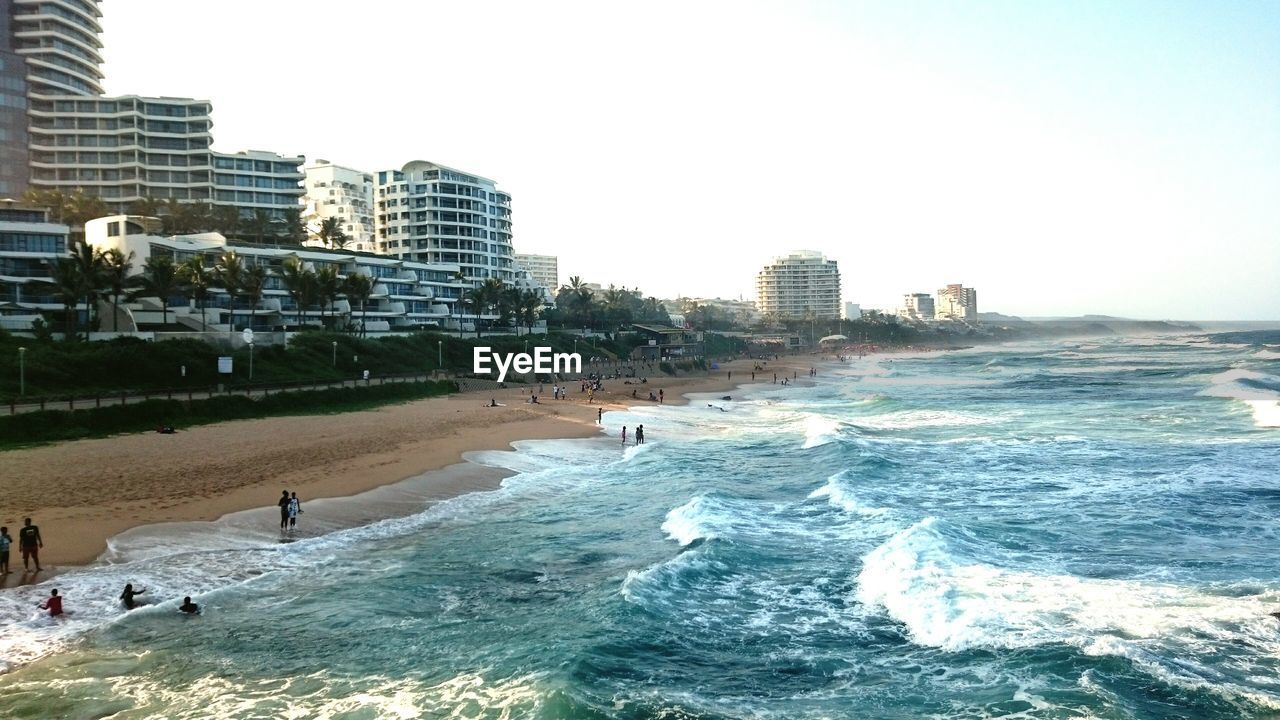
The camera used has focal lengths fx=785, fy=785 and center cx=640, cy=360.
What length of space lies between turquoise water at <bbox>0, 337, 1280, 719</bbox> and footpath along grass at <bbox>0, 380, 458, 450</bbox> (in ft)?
50.2

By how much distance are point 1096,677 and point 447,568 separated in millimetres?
13731

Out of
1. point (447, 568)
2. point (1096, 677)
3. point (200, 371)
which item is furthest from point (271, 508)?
point (200, 371)

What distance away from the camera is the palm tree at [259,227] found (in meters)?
82.9

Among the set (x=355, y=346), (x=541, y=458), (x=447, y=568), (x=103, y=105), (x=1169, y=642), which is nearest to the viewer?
A: (x=1169, y=642)

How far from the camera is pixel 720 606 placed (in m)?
17.2

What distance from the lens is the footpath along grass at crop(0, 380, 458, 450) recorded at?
3058 centimetres

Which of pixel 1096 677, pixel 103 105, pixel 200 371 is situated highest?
pixel 103 105

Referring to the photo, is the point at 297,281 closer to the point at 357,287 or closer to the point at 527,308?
the point at 357,287

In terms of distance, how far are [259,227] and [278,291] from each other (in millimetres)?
17372

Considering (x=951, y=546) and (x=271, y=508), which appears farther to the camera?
(x=271, y=508)

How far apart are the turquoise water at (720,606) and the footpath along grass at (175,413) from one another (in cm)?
1531

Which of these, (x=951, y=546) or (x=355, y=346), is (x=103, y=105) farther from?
(x=951, y=546)

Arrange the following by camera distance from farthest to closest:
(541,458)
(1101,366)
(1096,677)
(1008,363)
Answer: (1008,363) < (1101,366) < (541,458) < (1096,677)

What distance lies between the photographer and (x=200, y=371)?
45969 mm
